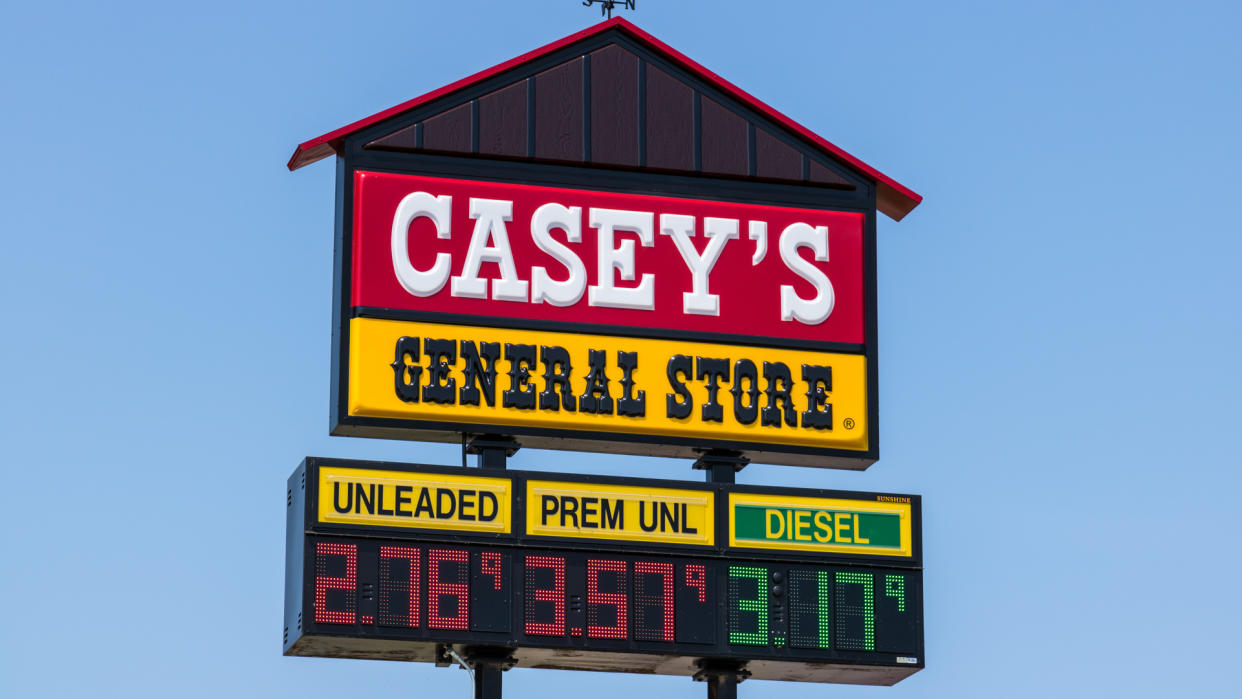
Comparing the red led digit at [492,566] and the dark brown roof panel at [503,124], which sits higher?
the dark brown roof panel at [503,124]

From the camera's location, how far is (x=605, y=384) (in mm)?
28406

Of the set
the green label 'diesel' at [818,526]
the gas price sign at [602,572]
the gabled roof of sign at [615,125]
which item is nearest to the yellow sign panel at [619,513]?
the gas price sign at [602,572]

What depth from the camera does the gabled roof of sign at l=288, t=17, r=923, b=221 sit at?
28812mm

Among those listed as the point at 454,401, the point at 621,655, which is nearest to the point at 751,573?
the point at 621,655

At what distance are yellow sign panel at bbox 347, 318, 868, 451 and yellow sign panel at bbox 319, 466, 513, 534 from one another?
31.2 inches

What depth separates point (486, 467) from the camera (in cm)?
2797

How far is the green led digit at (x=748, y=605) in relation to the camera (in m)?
27.5

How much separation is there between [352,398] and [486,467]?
1463mm

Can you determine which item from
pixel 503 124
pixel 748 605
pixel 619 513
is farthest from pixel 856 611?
pixel 503 124

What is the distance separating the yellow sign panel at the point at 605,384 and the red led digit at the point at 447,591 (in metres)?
1.50

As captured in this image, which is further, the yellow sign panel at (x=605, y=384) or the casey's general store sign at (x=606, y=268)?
the casey's general store sign at (x=606, y=268)

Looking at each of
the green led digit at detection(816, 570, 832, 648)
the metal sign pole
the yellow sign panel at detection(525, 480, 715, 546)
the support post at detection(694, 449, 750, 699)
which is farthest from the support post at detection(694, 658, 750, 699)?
the metal sign pole

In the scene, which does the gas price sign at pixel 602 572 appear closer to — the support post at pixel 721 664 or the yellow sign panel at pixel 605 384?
the support post at pixel 721 664

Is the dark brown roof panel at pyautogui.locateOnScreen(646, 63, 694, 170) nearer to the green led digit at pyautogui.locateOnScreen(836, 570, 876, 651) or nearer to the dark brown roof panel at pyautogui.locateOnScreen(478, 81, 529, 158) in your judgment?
the dark brown roof panel at pyautogui.locateOnScreen(478, 81, 529, 158)
